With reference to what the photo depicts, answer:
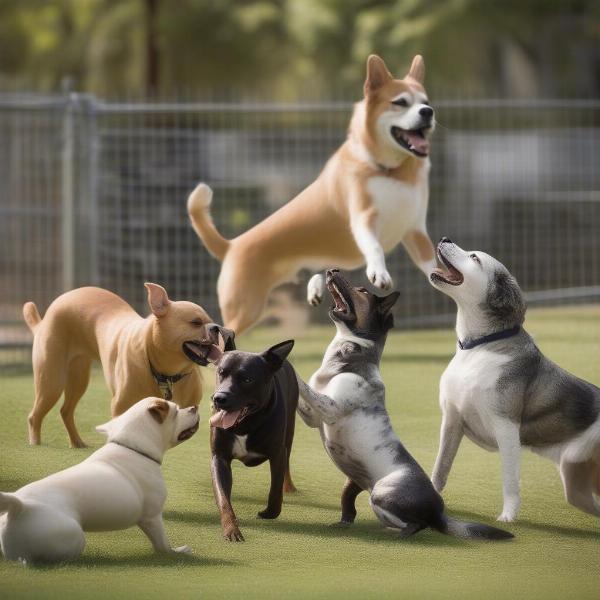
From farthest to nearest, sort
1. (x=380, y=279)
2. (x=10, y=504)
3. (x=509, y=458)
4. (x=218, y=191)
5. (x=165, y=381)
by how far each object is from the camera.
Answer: (x=218, y=191) → (x=380, y=279) → (x=165, y=381) → (x=509, y=458) → (x=10, y=504)

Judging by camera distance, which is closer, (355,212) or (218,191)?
(355,212)

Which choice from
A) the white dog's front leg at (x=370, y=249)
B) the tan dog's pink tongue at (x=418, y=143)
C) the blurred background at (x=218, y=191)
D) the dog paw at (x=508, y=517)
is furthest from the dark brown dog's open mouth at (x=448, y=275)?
the blurred background at (x=218, y=191)

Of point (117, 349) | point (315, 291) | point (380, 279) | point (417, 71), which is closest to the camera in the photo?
point (117, 349)

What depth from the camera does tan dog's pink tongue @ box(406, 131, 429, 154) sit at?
6902mm

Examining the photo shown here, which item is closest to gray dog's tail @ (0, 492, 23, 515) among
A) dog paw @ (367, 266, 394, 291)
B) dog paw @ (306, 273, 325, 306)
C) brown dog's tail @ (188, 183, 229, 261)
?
dog paw @ (306, 273, 325, 306)

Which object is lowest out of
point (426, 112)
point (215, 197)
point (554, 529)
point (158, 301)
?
point (554, 529)

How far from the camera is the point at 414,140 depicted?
693 cm

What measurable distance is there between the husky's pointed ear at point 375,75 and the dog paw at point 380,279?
4.01 feet

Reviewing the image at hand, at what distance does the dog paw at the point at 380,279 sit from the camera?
577cm

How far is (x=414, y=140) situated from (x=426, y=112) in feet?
0.66

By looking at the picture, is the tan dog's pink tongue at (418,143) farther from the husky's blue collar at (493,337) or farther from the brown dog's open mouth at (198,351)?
the brown dog's open mouth at (198,351)

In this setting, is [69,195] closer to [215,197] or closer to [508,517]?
[215,197]

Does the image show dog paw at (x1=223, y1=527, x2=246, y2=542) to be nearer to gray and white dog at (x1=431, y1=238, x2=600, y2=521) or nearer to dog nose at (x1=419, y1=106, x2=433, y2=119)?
gray and white dog at (x1=431, y1=238, x2=600, y2=521)

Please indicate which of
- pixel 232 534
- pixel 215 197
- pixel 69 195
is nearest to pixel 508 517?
pixel 232 534
